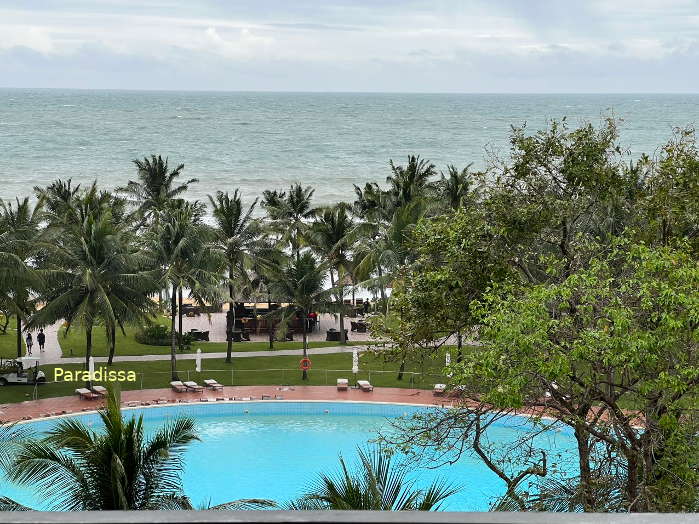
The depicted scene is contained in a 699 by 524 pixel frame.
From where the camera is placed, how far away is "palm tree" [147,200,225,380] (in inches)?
1070

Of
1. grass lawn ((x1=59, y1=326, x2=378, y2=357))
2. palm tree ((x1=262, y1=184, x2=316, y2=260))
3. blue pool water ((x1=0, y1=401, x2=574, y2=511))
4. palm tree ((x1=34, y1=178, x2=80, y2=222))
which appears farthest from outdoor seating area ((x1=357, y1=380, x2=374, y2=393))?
palm tree ((x1=34, y1=178, x2=80, y2=222))

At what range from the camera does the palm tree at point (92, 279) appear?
26.0m

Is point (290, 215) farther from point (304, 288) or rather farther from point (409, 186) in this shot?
point (304, 288)

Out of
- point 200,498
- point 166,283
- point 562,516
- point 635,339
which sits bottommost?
point 200,498

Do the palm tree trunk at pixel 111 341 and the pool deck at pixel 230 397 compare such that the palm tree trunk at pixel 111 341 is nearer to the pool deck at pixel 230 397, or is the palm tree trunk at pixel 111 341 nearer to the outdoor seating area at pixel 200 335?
the pool deck at pixel 230 397

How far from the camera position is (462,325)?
14680 millimetres

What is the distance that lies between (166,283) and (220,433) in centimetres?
578

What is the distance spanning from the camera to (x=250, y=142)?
124 metres

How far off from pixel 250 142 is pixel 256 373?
98.2 metres

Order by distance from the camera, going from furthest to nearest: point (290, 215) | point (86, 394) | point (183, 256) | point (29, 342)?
point (290, 215) < point (29, 342) < point (183, 256) < point (86, 394)

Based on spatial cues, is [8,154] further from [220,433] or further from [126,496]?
[126,496]

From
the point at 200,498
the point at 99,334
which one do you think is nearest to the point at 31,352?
the point at 99,334

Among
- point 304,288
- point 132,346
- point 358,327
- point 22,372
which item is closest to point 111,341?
point 22,372

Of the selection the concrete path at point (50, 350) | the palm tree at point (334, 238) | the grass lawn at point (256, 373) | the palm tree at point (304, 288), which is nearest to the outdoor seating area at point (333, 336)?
the palm tree at point (334, 238)
